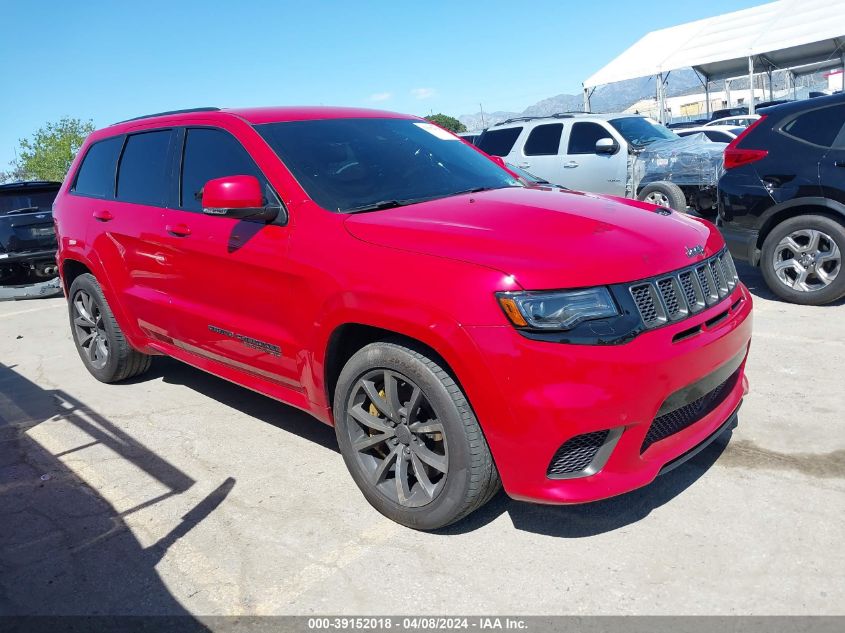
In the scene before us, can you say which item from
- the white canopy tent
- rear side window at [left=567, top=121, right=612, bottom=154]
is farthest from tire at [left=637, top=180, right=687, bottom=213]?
the white canopy tent

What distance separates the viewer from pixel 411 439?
3.04 m

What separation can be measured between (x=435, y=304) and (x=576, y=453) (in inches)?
30.0

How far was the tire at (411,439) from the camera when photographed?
2795mm

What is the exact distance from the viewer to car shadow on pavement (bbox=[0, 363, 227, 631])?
279cm

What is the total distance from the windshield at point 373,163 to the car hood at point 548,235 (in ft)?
0.79

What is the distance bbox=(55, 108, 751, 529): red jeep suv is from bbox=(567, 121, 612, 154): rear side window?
718 centimetres

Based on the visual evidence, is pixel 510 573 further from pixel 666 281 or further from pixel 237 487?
pixel 237 487

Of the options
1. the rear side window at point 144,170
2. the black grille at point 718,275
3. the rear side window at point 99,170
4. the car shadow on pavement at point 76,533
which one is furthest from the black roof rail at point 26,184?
the black grille at point 718,275

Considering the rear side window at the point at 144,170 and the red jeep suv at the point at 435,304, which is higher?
the rear side window at the point at 144,170

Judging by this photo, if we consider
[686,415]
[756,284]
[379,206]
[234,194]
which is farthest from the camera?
[756,284]

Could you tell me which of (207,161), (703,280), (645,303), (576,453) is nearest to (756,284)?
(703,280)

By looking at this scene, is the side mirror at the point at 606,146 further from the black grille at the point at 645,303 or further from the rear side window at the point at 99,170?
the black grille at the point at 645,303

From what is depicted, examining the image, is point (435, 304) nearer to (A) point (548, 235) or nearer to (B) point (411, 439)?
(A) point (548, 235)

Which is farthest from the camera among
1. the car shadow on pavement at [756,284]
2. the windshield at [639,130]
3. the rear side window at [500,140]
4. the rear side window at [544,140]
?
the rear side window at [500,140]
